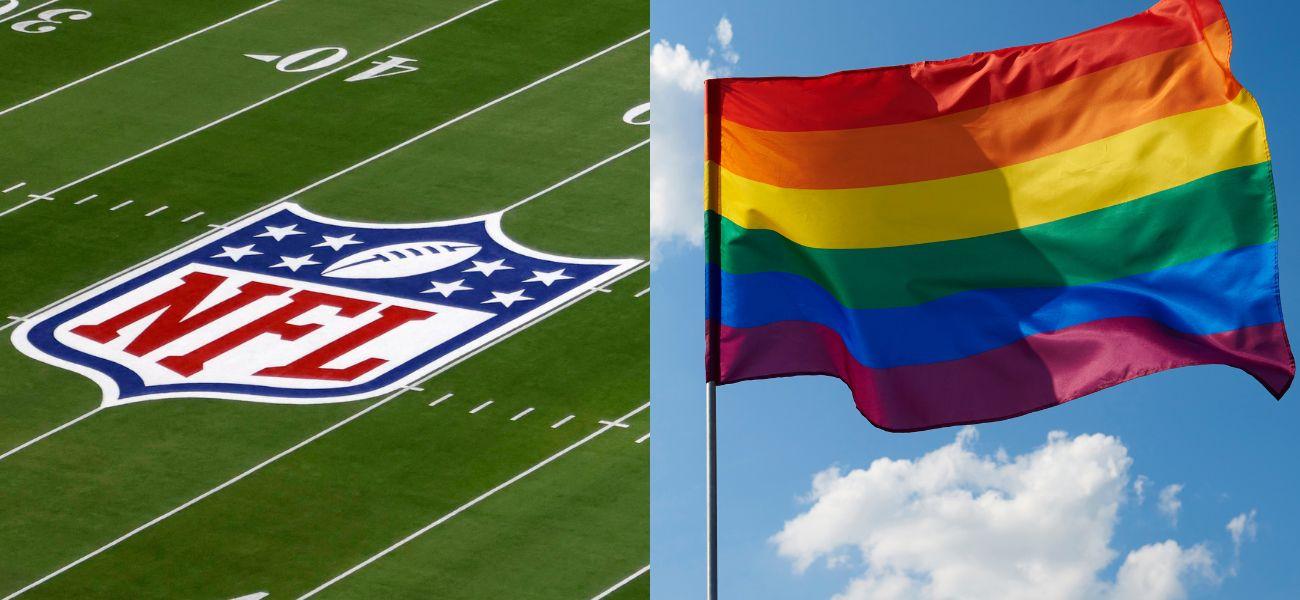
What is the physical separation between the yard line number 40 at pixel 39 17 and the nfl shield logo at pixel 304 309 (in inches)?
183

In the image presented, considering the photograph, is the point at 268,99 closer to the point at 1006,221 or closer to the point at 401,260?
the point at 401,260

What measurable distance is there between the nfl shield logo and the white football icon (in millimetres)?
14

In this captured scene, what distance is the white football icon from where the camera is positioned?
1492 centimetres

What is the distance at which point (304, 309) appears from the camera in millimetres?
14422

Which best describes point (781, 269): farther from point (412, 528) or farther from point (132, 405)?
point (132, 405)

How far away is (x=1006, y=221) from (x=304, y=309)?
24.6 feet

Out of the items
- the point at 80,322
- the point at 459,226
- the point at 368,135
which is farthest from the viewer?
the point at 368,135

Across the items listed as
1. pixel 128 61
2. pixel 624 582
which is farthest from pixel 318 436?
pixel 128 61

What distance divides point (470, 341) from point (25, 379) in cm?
338

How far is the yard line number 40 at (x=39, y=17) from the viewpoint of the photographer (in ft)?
61.4

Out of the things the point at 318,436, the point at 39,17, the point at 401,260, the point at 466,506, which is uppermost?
the point at 39,17

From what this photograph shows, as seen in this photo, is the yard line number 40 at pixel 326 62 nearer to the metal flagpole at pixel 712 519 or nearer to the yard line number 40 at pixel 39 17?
the yard line number 40 at pixel 39 17

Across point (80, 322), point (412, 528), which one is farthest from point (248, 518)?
point (80, 322)

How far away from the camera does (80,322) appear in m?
14.4
